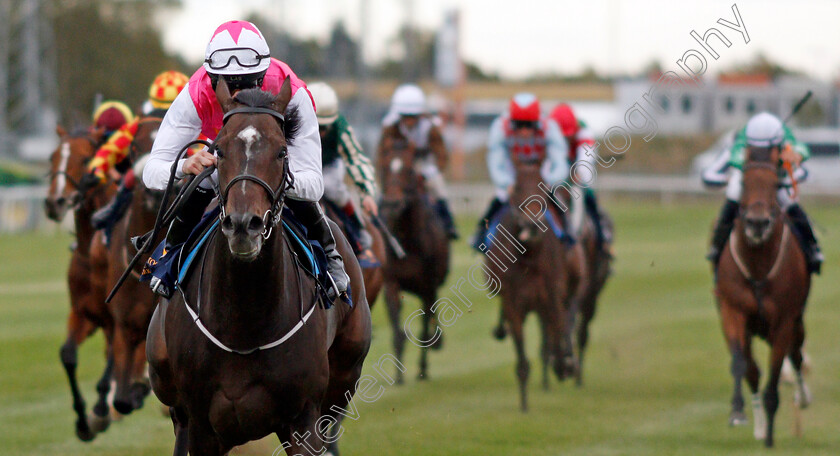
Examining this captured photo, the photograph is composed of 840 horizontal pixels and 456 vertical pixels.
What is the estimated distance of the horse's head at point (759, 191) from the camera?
26.2 feet

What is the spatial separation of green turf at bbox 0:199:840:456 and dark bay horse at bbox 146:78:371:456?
2.24 m

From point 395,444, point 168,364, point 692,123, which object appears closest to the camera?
point 168,364

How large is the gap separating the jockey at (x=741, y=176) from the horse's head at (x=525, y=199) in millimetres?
1318

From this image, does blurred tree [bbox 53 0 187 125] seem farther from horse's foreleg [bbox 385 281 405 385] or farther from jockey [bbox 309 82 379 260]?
jockey [bbox 309 82 379 260]

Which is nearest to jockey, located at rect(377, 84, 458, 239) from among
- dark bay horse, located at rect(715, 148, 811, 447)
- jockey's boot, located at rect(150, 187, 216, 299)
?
dark bay horse, located at rect(715, 148, 811, 447)

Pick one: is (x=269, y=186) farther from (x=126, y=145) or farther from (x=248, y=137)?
(x=126, y=145)

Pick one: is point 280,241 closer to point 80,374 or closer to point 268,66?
point 268,66

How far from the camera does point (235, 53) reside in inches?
195

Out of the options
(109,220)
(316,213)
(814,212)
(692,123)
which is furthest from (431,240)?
(692,123)

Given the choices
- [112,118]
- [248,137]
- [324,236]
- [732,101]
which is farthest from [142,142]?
[732,101]

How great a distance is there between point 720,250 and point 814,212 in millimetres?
27921

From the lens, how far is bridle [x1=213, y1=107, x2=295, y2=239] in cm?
433

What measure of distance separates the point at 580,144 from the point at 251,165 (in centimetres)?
738

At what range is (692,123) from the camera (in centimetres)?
6362
